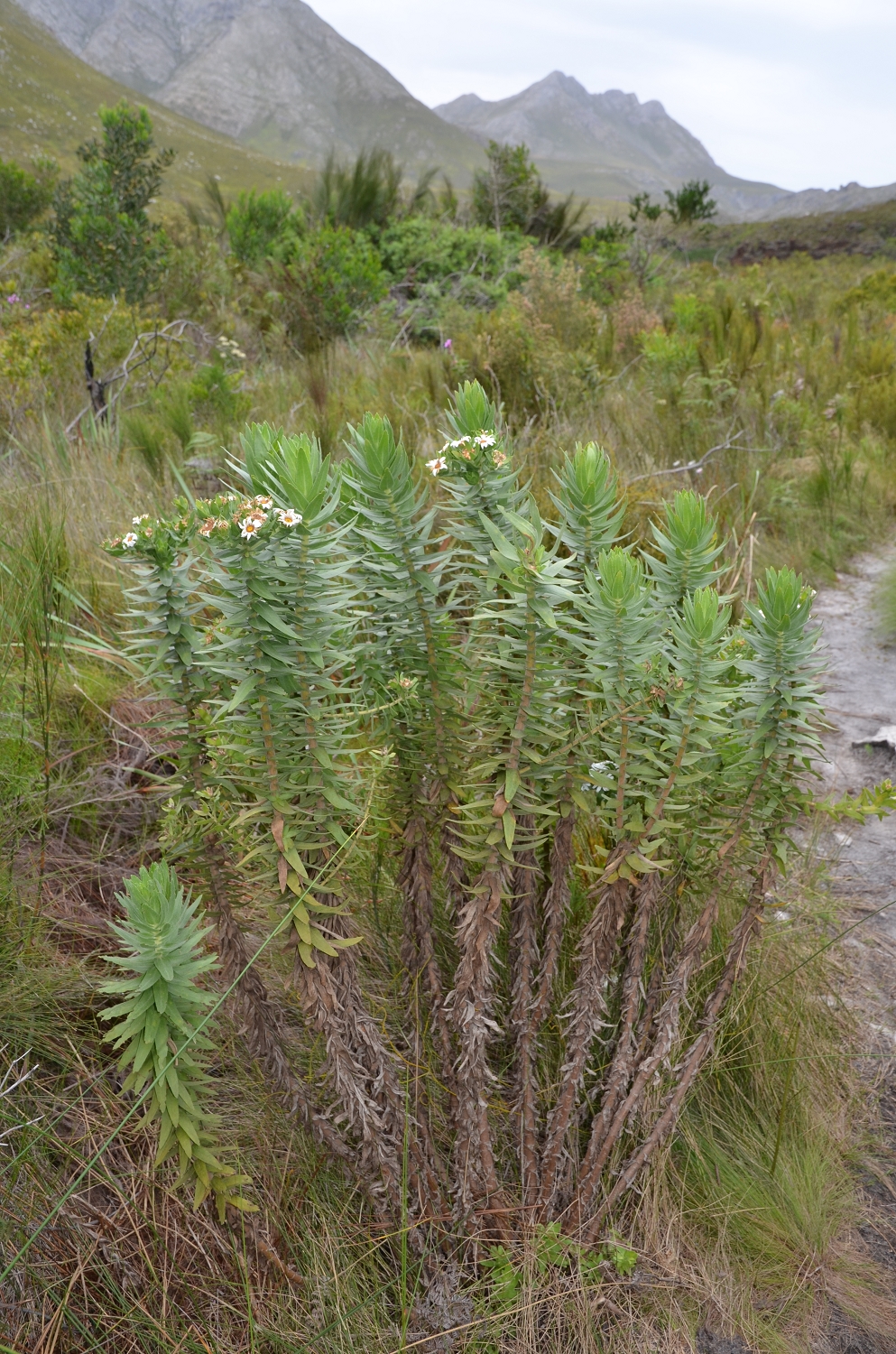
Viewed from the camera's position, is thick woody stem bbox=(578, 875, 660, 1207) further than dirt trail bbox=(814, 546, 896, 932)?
No

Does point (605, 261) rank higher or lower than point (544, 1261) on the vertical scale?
higher

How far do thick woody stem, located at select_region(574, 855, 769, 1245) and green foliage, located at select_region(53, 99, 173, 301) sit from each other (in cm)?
697

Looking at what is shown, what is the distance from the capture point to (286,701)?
102cm

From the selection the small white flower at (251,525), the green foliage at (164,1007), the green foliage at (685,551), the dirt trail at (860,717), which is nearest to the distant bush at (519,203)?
the dirt trail at (860,717)

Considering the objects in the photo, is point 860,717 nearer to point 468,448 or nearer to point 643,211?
point 468,448

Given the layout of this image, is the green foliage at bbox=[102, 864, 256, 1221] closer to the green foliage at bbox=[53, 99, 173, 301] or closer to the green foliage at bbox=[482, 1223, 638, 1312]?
the green foliage at bbox=[482, 1223, 638, 1312]

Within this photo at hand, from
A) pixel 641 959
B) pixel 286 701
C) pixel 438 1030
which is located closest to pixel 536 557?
pixel 286 701

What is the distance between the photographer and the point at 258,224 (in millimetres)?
8648

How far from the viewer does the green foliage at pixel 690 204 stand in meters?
14.4

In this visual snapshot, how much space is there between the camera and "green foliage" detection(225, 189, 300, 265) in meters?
8.50

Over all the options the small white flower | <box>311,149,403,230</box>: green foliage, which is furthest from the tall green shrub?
<box>311,149,403,230</box>: green foliage

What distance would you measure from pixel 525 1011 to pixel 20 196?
45.6 ft

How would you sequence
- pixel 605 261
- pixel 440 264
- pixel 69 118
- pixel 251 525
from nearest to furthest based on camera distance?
pixel 251 525 → pixel 440 264 → pixel 605 261 → pixel 69 118

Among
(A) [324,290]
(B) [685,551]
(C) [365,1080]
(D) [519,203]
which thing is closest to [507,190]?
(D) [519,203]
